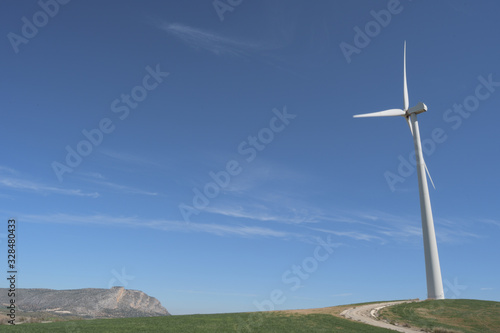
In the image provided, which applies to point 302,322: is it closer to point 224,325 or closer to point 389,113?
point 224,325

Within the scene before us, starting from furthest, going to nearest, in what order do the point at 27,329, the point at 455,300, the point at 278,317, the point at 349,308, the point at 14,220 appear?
the point at 455,300 < the point at 349,308 < the point at 278,317 < the point at 14,220 < the point at 27,329

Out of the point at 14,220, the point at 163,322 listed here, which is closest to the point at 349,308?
the point at 163,322

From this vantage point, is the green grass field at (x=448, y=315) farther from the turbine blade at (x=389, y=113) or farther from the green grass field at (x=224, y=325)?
the turbine blade at (x=389, y=113)

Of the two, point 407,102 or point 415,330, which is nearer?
point 415,330

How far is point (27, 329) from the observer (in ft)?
153

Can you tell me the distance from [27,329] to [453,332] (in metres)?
59.8

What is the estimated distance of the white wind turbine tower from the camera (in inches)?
3054

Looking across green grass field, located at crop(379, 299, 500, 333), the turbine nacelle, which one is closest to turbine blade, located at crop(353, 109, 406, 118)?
the turbine nacelle

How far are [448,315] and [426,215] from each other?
2214cm

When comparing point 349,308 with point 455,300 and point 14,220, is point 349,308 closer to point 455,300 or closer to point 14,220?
point 455,300

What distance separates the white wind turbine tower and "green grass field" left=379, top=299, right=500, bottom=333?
12.0ft

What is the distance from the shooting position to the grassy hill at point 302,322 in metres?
49.2

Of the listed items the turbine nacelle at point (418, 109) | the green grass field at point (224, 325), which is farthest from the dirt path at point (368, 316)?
the turbine nacelle at point (418, 109)

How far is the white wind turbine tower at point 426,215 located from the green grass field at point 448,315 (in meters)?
3.64
